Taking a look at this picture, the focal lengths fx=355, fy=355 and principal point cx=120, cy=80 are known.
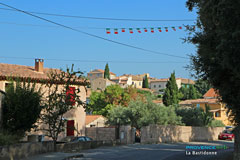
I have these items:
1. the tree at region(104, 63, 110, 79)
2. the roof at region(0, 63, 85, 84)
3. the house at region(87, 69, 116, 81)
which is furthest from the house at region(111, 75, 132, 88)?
the roof at region(0, 63, 85, 84)

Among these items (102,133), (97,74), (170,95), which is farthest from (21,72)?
(97,74)

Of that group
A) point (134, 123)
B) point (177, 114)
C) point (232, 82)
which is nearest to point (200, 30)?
point (232, 82)

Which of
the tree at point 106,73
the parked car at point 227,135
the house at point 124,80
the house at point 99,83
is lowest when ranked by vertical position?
the parked car at point 227,135

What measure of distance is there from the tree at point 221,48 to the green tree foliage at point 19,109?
10761 mm

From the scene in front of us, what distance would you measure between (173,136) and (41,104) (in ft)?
63.7

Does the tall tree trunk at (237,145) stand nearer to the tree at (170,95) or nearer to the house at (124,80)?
the tree at (170,95)

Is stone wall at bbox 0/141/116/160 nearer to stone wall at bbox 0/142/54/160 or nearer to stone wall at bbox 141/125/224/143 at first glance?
stone wall at bbox 0/142/54/160

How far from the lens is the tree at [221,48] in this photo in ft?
40.3

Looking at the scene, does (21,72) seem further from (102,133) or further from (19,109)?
(19,109)

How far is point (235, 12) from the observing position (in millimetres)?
12242

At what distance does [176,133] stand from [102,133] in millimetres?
8685

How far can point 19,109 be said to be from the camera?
70.6ft

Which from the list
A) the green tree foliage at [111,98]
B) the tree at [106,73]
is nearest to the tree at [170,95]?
the green tree foliage at [111,98]

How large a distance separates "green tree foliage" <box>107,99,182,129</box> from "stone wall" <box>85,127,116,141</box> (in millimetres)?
2699
